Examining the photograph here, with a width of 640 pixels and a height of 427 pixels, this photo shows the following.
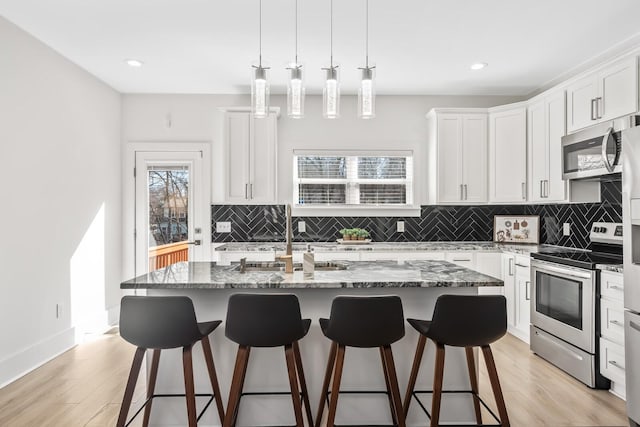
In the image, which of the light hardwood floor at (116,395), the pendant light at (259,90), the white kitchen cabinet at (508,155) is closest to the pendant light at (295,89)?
the pendant light at (259,90)

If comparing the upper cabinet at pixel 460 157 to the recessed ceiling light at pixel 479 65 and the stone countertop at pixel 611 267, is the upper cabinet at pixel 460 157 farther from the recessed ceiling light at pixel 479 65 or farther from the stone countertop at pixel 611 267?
the stone countertop at pixel 611 267

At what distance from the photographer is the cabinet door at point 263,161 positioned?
4711 millimetres

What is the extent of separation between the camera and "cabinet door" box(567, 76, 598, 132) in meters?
3.49

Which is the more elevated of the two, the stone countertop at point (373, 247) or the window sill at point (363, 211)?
the window sill at point (363, 211)

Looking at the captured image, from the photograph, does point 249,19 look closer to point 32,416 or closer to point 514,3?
point 514,3

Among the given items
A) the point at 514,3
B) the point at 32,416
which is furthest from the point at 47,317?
the point at 514,3

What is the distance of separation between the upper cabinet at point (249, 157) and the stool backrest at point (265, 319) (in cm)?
280

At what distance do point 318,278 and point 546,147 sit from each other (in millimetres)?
3115

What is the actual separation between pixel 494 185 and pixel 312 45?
257 centimetres

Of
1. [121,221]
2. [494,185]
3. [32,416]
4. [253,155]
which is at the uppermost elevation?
[253,155]

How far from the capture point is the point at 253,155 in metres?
4.71

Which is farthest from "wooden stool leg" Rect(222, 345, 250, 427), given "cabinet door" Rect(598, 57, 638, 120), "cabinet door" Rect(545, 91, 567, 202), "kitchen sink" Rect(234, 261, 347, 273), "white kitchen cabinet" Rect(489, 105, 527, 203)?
"white kitchen cabinet" Rect(489, 105, 527, 203)

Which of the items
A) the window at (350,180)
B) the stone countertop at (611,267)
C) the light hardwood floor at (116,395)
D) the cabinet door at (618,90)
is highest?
the cabinet door at (618,90)

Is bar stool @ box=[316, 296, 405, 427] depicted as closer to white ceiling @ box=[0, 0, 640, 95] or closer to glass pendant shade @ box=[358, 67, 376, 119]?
glass pendant shade @ box=[358, 67, 376, 119]
